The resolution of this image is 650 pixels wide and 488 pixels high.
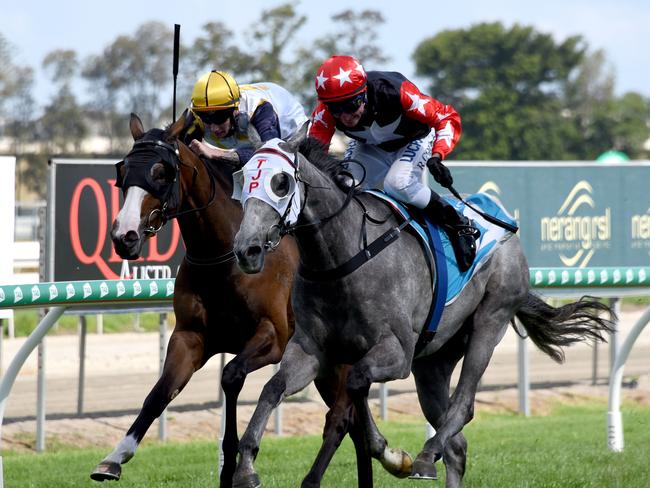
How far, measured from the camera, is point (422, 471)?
475cm

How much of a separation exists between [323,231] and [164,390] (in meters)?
1.03

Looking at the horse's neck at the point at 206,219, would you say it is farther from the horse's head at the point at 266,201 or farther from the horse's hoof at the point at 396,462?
the horse's hoof at the point at 396,462

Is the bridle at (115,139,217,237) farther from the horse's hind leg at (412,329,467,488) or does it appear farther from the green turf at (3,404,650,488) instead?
the green turf at (3,404,650,488)

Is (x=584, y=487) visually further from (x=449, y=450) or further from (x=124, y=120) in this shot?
(x=124, y=120)

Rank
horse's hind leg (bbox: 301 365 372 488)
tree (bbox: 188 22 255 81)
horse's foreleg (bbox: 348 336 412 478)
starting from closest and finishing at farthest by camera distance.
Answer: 1. horse's foreleg (bbox: 348 336 412 478)
2. horse's hind leg (bbox: 301 365 372 488)
3. tree (bbox: 188 22 255 81)

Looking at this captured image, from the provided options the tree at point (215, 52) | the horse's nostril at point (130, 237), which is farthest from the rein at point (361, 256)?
the tree at point (215, 52)

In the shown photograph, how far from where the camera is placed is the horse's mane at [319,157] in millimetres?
4719

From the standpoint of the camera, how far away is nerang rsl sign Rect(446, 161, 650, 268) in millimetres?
10344

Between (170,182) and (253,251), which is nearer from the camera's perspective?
(253,251)

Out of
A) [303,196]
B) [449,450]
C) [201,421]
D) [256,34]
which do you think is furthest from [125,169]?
[256,34]

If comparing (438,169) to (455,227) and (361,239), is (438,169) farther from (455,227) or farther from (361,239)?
(361,239)

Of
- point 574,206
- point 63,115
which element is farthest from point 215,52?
point 574,206

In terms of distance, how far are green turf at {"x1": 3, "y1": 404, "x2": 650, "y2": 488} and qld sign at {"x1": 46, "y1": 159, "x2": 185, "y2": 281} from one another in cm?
128

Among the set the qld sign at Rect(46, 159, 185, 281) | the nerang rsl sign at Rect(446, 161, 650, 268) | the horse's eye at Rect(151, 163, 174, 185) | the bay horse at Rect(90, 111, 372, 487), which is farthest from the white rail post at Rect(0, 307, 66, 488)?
the nerang rsl sign at Rect(446, 161, 650, 268)
